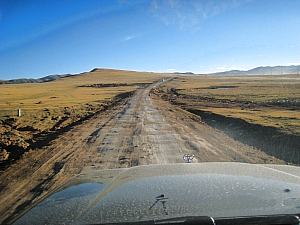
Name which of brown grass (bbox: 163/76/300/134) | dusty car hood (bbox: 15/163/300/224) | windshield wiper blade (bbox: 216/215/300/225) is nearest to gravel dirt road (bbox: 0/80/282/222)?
dusty car hood (bbox: 15/163/300/224)

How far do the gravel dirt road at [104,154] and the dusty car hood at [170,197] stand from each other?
11.8 feet

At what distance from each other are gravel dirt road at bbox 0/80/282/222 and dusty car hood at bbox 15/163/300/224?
11.8 ft

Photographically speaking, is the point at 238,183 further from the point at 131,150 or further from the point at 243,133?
the point at 243,133

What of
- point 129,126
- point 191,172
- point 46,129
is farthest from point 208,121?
point 191,172

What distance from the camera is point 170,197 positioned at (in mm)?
3168

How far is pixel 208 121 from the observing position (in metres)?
24.0

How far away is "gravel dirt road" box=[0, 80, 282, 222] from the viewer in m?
8.87

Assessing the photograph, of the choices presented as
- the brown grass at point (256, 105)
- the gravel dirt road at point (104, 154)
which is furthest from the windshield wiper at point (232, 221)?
the brown grass at point (256, 105)

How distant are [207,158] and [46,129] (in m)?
11.7

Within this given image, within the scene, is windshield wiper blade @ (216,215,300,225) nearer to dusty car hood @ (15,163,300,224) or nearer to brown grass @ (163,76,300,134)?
dusty car hood @ (15,163,300,224)

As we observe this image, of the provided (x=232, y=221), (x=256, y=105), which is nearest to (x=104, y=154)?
(x=232, y=221)

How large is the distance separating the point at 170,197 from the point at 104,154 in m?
9.73

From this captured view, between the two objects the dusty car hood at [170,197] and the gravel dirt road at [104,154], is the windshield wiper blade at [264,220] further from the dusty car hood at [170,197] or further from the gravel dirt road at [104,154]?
the gravel dirt road at [104,154]

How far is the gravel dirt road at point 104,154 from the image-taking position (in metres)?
→ 8.87
